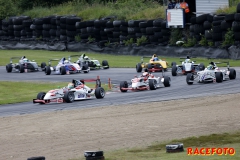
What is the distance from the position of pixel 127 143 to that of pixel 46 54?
121 feet

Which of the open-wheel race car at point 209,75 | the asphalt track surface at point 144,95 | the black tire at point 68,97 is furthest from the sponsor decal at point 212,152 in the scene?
the open-wheel race car at point 209,75

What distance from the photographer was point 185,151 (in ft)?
40.9

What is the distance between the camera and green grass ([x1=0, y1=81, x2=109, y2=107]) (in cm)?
2720

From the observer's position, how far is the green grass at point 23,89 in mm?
27200

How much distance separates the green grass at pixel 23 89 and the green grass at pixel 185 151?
505 inches

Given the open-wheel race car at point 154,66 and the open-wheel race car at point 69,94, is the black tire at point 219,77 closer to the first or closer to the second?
the open-wheel race car at point 69,94

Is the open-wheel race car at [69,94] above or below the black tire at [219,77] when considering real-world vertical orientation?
below

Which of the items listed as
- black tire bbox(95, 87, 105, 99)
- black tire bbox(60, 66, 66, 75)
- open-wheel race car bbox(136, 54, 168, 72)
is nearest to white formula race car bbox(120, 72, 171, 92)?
black tire bbox(95, 87, 105, 99)

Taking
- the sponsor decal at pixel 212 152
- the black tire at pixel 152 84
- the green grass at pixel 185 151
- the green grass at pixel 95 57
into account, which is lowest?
the green grass at pixel 185 151

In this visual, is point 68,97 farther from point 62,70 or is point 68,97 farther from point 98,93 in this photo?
point 62,70

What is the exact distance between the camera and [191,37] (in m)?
43.4

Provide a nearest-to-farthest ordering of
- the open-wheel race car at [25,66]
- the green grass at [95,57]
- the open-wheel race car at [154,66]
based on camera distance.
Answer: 1. the open-wheel race car at [154,66]
2. the open-wheel race car at [25,66]
3. the green grass at [95,57]

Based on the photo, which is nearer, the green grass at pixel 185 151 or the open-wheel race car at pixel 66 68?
the green grass at pixel 185 151

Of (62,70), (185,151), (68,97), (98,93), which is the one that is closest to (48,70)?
(62,70)
